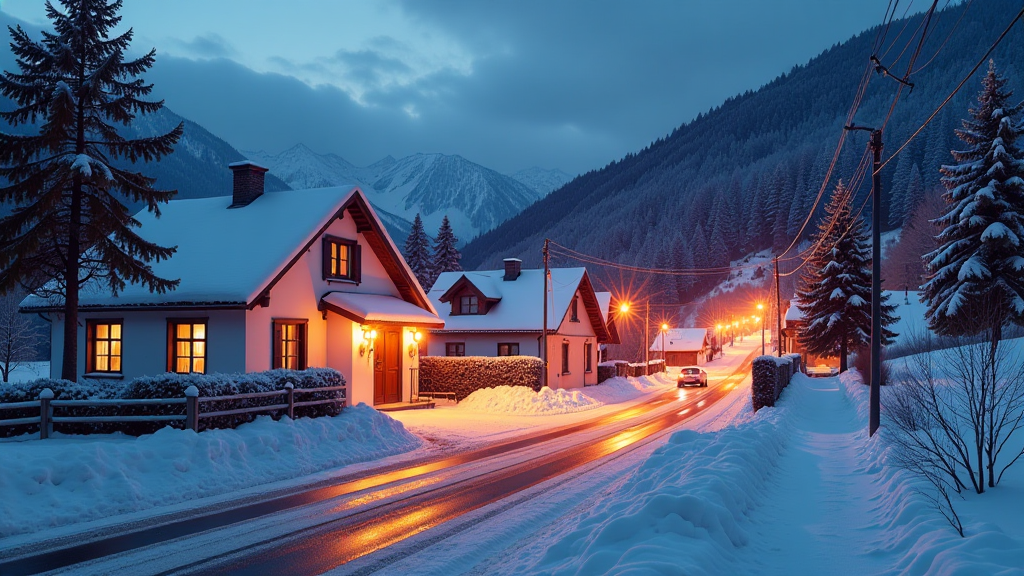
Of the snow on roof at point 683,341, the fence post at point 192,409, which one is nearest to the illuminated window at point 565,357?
the fence post at point 192,409

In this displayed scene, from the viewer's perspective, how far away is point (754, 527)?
8414mm

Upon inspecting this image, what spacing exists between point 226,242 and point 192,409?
10925mm

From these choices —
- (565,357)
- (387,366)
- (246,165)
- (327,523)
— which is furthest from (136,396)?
(565,357)

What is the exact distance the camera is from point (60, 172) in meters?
16.0

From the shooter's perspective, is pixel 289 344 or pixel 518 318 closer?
pixel 289 344

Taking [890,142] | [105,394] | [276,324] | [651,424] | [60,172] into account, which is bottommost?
[651,424]

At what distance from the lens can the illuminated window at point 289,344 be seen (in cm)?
2155

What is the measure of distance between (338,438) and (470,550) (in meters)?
8.68

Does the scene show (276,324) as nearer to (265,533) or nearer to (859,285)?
(265,533)

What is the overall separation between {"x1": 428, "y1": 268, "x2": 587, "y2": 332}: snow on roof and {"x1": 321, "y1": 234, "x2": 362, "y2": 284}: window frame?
12.8m

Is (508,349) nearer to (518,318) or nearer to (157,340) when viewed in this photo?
(518,318)

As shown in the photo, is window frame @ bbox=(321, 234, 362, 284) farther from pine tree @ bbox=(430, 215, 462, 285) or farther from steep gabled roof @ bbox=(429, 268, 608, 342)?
pine tree @ bbox=(430, 215, 462, 285)

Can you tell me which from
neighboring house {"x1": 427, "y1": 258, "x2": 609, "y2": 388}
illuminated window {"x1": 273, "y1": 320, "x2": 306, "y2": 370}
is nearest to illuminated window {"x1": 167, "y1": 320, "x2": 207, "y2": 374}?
illuminated window {"x1": 273, "y1": 320, "x2": 306, "y2": 370}

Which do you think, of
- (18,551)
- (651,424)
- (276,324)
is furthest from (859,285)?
(18,551)
